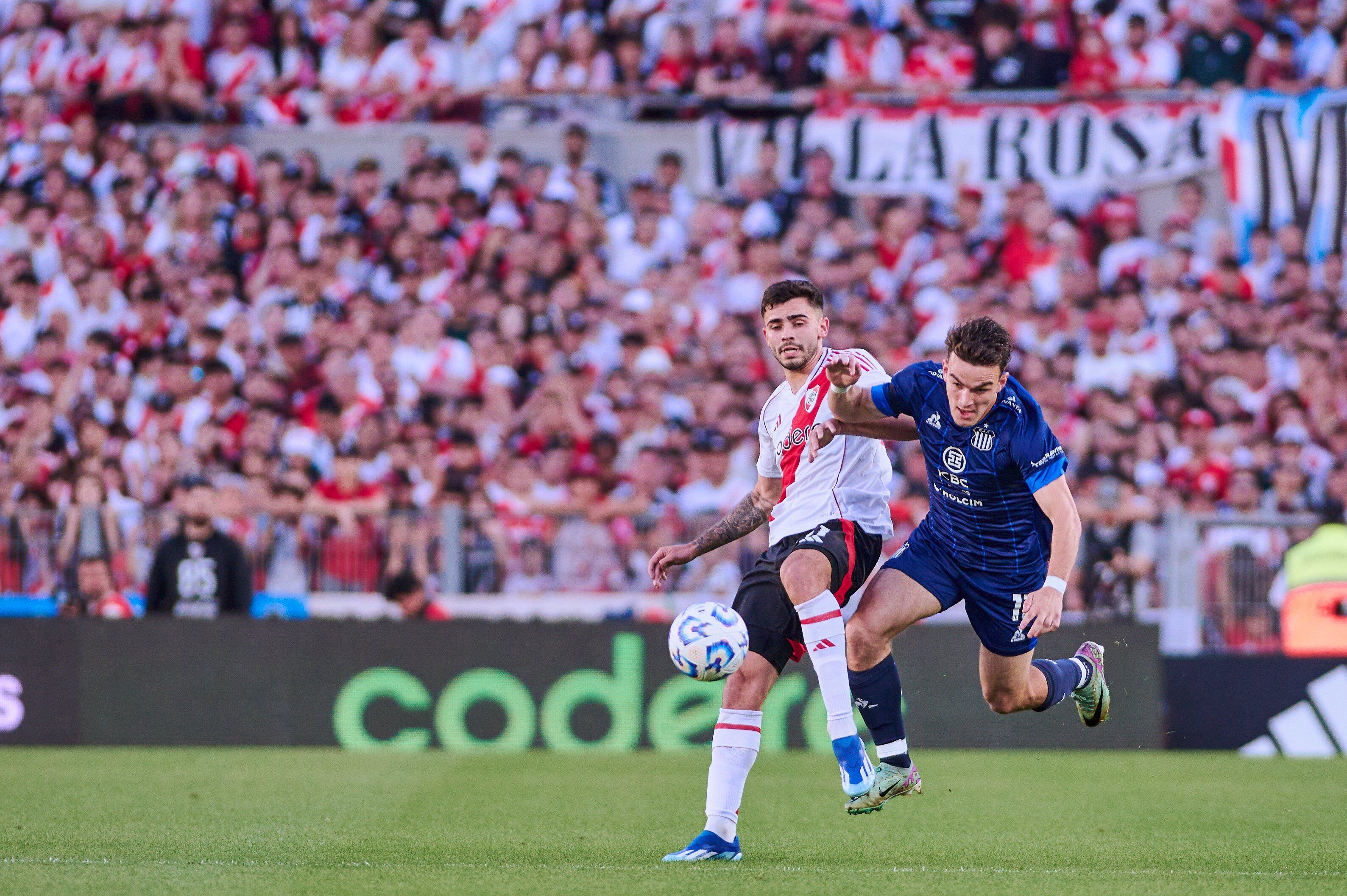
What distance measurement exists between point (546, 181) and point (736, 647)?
10484mm

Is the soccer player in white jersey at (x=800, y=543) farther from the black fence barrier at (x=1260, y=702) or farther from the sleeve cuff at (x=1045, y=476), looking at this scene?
the black fence barrier at (x=1260, y=702)

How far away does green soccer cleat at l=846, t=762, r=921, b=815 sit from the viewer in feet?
21.1

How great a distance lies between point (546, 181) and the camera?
16312mm

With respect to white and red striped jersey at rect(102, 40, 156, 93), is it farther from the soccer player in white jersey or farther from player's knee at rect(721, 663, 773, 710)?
player's knee at rect(721, 663, 773, 710)

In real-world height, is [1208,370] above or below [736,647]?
above

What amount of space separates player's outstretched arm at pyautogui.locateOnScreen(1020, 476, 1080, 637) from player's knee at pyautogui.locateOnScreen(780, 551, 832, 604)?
32.2 inches

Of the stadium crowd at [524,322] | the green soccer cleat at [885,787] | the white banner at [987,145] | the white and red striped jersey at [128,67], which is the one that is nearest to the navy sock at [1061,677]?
the green soccer cleat at [885,787]

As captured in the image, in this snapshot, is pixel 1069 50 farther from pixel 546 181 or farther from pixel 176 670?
pixel 176 670

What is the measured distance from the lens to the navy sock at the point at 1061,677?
7.29 metres

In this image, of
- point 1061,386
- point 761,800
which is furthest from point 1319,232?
point 761,800

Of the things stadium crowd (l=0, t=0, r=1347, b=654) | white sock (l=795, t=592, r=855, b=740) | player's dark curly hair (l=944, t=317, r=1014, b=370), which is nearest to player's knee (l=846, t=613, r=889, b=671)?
white sock (l=795, t=592, r=855, b=740)

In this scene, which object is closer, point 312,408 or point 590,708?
point 590,708

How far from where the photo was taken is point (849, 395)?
22.1 feet

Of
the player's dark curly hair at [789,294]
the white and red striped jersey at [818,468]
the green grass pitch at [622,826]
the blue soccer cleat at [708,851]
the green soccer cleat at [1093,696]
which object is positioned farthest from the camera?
the green soccer cleat at [1093,696]
